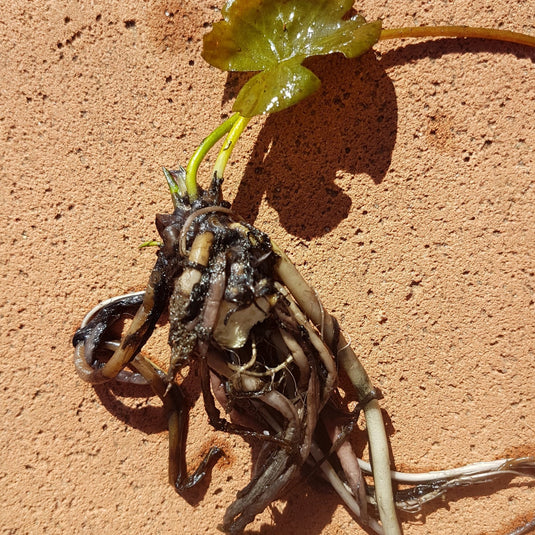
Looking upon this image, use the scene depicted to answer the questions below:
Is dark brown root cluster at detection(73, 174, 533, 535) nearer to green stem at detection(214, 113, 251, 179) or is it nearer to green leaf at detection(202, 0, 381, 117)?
green stem at detection(214, 113, 251, 179)

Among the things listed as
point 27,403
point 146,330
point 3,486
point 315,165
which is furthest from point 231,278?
point 3,486

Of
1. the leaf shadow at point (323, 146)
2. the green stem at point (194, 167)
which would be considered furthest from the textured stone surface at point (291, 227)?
the green stem at point (194, 167)

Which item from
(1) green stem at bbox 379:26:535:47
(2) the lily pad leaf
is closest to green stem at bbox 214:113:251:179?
(2) the lily pad leaf

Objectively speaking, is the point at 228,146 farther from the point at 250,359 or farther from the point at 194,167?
the point at 250,359

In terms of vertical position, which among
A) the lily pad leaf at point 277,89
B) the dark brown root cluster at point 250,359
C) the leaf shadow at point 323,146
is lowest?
the dark brown root cluster at point 250,359

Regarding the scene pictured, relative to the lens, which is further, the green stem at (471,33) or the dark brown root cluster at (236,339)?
the green stem at (471,33)

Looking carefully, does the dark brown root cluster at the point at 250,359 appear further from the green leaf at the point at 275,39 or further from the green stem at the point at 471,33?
the green stem at the point at 471,33
